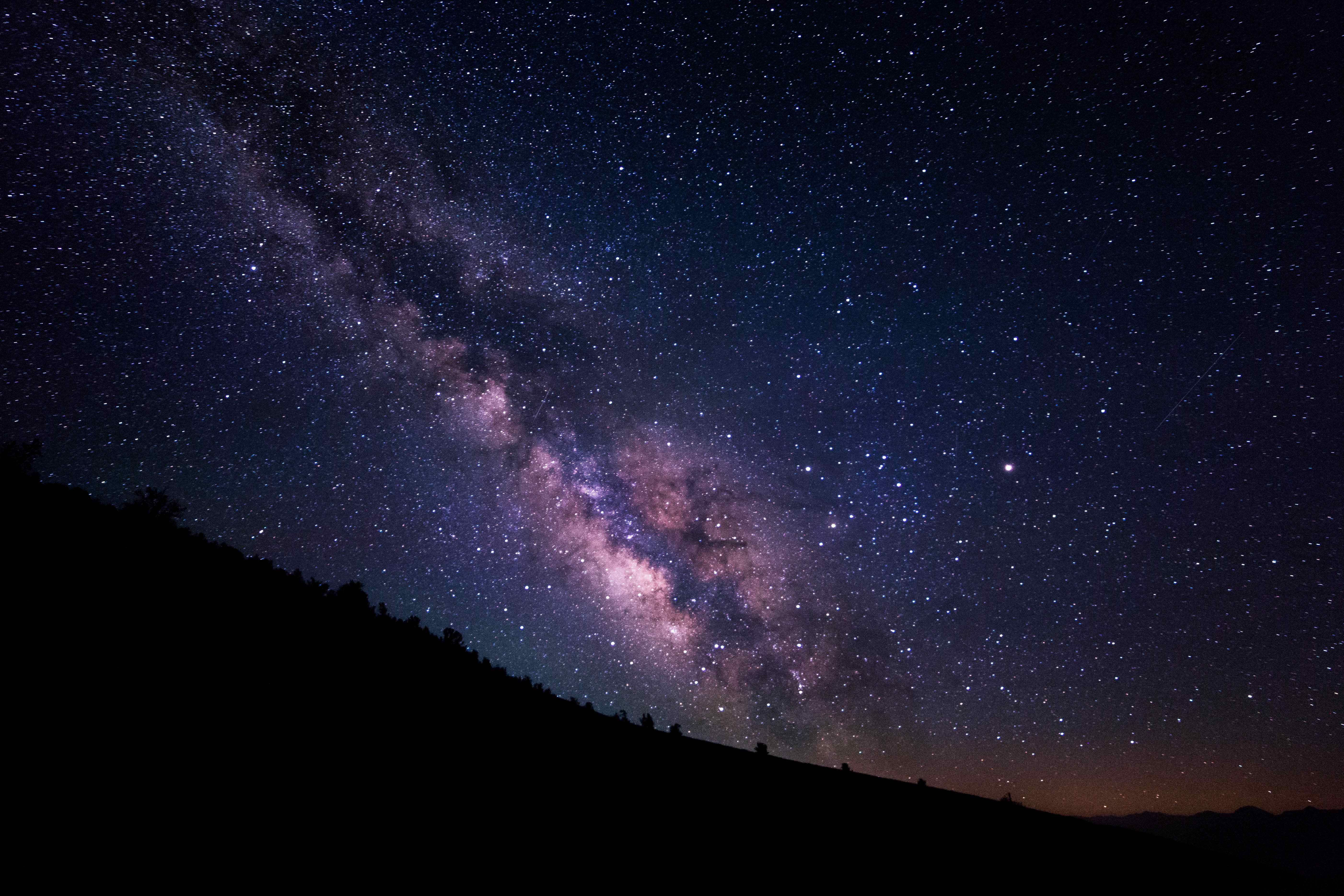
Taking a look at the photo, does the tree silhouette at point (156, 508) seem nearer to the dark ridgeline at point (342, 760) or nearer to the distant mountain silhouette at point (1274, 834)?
the dark ridgeline at point (342, 760)

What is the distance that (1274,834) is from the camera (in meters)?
115

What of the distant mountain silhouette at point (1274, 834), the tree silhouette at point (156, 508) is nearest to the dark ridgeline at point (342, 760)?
the tree silhouette at point (156, 508)

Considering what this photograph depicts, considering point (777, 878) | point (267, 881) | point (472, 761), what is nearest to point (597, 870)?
point (472, 761)

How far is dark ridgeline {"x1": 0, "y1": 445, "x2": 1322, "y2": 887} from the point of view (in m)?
4.38

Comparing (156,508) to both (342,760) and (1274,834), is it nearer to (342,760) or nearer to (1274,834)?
(342,760)

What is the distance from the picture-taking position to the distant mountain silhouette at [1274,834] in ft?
330

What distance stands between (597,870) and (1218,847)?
147884 mm

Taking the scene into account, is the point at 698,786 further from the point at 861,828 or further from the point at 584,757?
the point at 861,828

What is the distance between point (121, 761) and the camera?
4.30 metres

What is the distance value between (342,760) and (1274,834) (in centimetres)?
19166

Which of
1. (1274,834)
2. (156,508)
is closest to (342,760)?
(156,508)

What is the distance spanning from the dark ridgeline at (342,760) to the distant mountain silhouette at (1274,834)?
128535 mm

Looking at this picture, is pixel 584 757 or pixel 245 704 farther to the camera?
pixel 584 757

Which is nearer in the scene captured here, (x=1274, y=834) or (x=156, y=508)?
(x=156, y=508)
